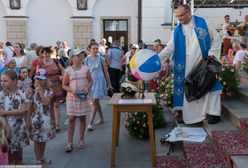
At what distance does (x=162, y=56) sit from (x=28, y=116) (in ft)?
6.87

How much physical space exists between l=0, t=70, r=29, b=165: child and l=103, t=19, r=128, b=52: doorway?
567 inches

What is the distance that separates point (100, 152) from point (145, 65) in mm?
1793

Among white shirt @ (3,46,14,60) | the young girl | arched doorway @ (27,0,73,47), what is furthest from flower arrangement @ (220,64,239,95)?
arched doorway @ (27,0,73,47)

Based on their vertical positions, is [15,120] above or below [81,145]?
above

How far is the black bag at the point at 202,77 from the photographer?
511 centimetres

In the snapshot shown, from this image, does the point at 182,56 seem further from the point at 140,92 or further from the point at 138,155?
the point at 138,155

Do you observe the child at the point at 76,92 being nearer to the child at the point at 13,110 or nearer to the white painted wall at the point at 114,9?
the child at the point at 13,110

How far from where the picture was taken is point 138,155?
18.1ft

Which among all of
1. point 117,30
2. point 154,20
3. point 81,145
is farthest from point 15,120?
point 117,30

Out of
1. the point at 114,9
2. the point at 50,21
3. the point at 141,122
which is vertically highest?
the point at 114,9

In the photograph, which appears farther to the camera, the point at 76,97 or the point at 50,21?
the point at 50,21

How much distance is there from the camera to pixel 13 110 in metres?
4.57

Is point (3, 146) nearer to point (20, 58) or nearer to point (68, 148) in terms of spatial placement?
point (68, 148)

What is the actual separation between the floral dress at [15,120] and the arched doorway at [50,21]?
14.4m
